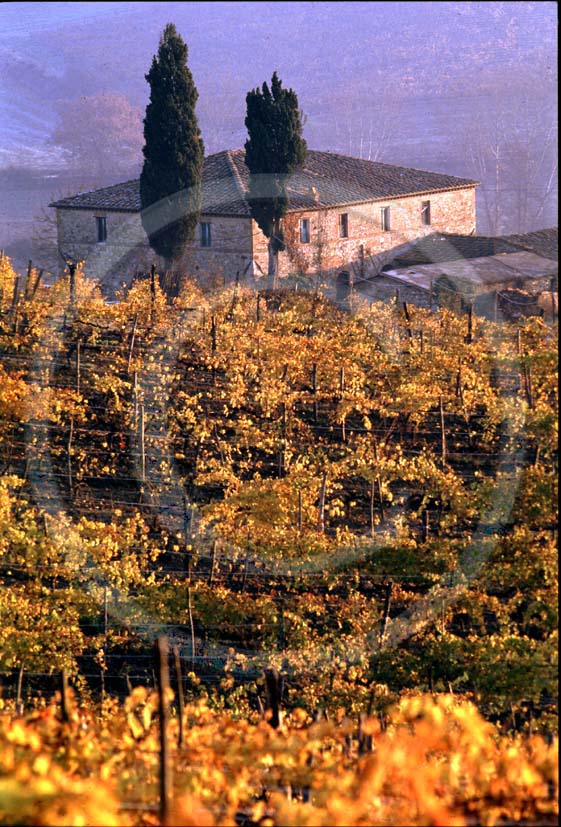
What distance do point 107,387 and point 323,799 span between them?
8.50 meters

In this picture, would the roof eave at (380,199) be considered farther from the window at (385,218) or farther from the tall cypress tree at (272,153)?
the tall cypress tree at (272,153)

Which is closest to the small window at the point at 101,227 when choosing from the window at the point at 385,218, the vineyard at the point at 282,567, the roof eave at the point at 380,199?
the roof eave at the point at 380,199

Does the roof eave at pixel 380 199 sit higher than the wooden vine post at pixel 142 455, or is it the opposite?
the roof eave at pixel 380 199

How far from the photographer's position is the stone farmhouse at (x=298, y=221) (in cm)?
2586

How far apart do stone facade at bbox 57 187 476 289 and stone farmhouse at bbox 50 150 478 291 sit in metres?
0.03

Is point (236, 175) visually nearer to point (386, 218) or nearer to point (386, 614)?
point (386, 218)

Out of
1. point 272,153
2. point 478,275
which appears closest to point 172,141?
point 272,153

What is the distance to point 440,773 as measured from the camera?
5.62 metres

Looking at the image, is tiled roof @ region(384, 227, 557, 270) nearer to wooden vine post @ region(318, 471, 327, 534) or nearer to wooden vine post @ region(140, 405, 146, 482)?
wooden vine post @ region(140, 405, 146, 482)

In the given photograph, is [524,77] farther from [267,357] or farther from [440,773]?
[440,773]

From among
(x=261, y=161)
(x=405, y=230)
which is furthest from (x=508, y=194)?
(x=261, y=161)

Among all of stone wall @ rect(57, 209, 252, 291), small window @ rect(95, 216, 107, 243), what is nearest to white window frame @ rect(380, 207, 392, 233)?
stone wall @ rect(57, 209, 252, 291)

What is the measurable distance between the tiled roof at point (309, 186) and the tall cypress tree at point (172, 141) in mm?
3528

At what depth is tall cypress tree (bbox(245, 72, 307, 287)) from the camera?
23.0 m
